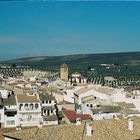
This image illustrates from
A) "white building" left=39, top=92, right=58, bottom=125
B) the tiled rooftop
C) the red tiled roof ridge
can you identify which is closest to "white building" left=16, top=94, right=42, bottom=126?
"white building" left=39, top=92, right=58, bottom=125

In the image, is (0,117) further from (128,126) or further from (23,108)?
(128,126)

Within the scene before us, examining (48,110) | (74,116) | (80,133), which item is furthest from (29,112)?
(80,133)

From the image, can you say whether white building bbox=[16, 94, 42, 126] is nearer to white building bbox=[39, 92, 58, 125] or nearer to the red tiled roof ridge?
white building bbox=[39, 92, 58, 125]

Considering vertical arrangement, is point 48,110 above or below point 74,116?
above

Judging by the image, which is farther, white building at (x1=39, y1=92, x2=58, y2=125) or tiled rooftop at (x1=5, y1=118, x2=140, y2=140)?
white building at (x1=39, y1=92, x2=58, y2=125)

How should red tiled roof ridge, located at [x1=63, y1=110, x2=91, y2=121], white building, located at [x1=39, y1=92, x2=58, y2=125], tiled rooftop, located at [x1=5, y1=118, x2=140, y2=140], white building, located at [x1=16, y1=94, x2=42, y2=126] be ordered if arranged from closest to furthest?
tiled rooftop, located at [x1=5, y1=118, x2=140, y2=140] → white building, located at [x1=39, y1=92, x2=58, y2=125] → white building, located at [x1=16, y1=94, x2=42, y2=126] → red tiled roof ridge, located at [x1=63, y1=110, x2=91, y2=121]

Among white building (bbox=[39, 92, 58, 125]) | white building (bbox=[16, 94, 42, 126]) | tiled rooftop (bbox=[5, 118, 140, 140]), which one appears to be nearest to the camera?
tiled rooftop (bbox=[5, 118, 140, 140])

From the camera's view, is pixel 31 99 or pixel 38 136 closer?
pixel 38 136

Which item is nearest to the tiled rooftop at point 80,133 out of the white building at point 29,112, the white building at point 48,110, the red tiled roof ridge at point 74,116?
the red tiled roof ridge at point 74,116

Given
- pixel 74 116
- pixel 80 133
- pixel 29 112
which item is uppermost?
pixel 80 133

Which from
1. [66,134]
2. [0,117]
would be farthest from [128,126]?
[0,117]

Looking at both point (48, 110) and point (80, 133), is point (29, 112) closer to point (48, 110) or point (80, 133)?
point (48, 110)
